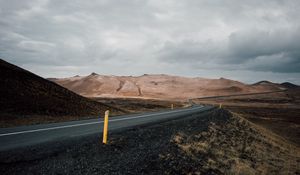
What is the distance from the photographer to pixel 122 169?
24.5 feet

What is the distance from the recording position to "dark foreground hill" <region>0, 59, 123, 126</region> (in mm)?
21984

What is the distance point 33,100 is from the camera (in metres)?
25.6

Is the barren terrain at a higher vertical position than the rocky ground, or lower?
lower

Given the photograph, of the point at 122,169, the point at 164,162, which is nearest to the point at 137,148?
the point at 164,162

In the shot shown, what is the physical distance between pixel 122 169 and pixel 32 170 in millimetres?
2339

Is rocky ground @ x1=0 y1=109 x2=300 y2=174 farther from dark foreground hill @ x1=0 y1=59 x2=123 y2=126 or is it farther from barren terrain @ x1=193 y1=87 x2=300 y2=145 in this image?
barren terrain @ x1=193 y1=87 x2=300 y2=145

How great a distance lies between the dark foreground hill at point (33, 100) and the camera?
72.1ft

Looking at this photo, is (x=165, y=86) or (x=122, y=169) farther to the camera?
(x=165, y=86)

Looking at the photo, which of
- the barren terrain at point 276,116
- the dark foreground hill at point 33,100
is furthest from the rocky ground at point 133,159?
the barren terrain at point 276,116

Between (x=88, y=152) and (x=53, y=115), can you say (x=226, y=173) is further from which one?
(x=53, y=115)

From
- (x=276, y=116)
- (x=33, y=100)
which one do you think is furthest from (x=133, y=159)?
(x=276, y=116)

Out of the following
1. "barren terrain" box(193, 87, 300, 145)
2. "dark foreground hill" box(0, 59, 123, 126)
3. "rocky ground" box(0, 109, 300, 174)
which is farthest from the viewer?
"barren terrain" box(193, 87, 300, 145)

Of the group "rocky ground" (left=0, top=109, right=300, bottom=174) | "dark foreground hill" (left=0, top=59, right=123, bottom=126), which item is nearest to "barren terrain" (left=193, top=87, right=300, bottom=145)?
"rocky ground" (left=0, top=109, right=300, bottom=174)

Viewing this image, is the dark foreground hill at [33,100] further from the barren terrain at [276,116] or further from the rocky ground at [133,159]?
the barren terrain at [276,116]
